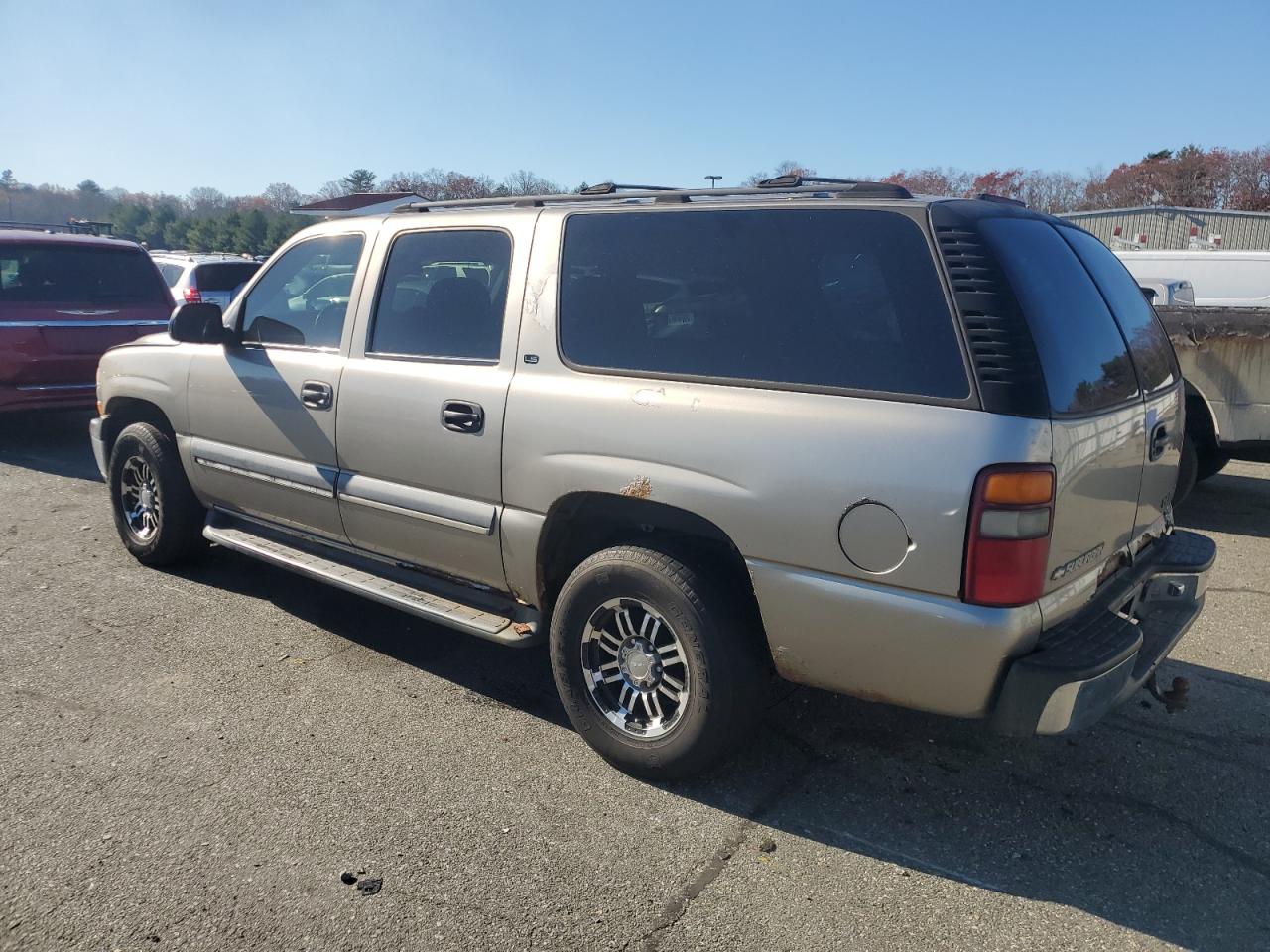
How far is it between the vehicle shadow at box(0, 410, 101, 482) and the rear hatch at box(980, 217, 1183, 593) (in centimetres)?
748

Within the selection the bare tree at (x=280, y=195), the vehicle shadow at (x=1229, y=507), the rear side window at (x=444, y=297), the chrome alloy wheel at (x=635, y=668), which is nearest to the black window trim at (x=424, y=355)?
the rear side window at (x=444, y=297)

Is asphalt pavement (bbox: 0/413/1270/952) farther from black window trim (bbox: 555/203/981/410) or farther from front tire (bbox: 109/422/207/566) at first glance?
black window trim (bbox: 555/203/981/410)

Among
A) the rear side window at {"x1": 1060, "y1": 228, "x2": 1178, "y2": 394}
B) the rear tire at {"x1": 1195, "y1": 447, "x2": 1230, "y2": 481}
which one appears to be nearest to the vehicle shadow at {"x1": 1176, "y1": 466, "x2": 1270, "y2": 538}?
the rear tire at {"x1": 1195, "y1": 447, "x2": 1230, "y2": 481}

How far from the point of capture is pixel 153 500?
547 centimetres

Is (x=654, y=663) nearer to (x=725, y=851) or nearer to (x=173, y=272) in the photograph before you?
(x=725, y=851)

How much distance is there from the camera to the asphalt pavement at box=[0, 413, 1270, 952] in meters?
2.73

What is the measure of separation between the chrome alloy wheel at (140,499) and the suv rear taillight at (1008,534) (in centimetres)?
437

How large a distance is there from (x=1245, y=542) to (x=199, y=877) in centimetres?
631

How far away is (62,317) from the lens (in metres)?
8.59

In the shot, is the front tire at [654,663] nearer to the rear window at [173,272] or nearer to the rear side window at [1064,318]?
the rear side window at [1064,318]

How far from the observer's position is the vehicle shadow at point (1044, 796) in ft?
9.46

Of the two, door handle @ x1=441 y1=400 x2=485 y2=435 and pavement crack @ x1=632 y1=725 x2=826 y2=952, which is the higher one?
door handle @ x1=441 y1=400 x2=485 y2=435

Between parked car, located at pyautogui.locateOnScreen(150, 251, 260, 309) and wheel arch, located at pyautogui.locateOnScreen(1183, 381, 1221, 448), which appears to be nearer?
wheel arch, located at pyautogui.locateOnScreen(1183, 381, 1221, 448)

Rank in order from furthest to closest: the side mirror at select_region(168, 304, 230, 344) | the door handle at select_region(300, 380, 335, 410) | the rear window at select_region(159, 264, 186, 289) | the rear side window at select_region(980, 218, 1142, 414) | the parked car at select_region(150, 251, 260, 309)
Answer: the rear window at select_region(159, 264, 186, 289), the parked car at select_region(150, 251, 260, 309), the side mirror at select_region(168, 304, 230, 344), the door handle at select_region(300, 380, 335, 410), the rear side window at select_region(980, 218, 1142, 414)
